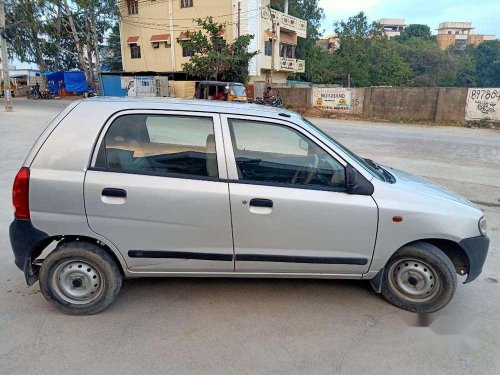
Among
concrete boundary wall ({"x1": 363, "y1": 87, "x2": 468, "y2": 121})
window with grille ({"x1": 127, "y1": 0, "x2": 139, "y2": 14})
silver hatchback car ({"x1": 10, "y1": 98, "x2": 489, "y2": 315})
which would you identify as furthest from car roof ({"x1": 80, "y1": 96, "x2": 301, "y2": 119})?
window with grille ({"x1": 127, "y1": 0, "x2": 139, "y2": 14})

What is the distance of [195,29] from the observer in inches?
1236

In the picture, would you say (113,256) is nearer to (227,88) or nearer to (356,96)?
(227,88)

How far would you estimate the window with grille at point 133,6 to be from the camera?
113 feet

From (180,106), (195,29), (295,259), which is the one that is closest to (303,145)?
(295,259)

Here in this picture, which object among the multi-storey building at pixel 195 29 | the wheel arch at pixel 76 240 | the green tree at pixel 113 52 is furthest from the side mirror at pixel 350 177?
the green tree at pixel 113 52

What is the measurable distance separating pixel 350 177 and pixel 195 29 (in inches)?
1251

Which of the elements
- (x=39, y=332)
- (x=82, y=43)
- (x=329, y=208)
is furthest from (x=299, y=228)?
(x=82, y=43)

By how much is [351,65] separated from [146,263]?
40.8 metres

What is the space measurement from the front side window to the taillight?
1.53m

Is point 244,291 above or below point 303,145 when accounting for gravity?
below

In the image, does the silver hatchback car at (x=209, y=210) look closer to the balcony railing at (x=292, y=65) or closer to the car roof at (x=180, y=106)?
the car roof at (x=180, y=106)

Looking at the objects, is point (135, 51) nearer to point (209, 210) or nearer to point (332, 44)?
point (209, 210)

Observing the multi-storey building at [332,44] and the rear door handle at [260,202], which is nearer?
the rear door handle at [260,202]

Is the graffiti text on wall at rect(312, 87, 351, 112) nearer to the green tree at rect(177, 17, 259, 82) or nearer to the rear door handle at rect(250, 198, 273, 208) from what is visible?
the green tree at rect(177, 17, 259, 82)
